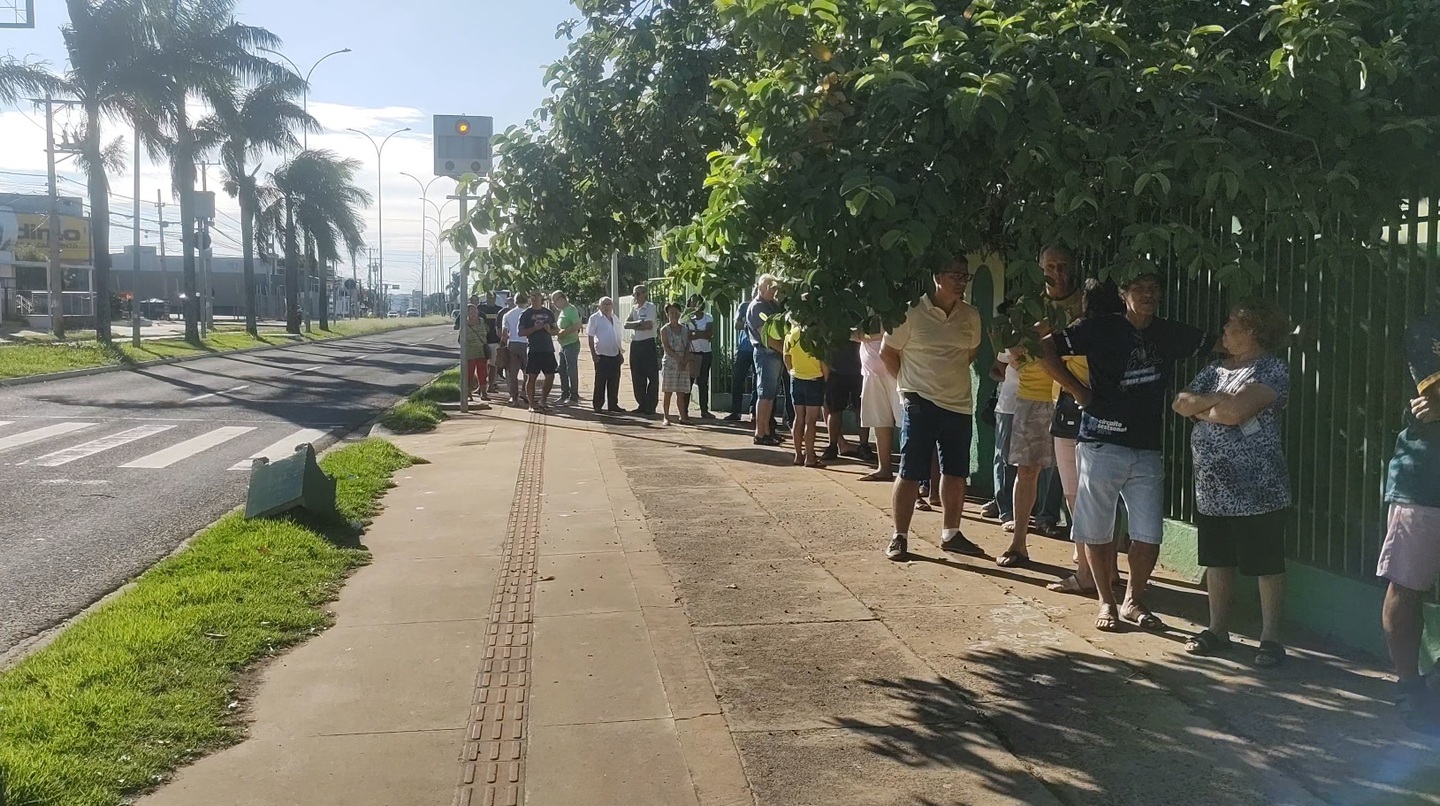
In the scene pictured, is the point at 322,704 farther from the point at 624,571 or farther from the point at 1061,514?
the point at 1061,514

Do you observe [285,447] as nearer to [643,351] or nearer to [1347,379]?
[643,351]

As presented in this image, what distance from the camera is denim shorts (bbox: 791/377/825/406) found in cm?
1134

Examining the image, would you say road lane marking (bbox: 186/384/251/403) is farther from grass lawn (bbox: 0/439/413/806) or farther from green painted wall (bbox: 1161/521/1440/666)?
green painted wall (bbox: 1161/521/1440/666)

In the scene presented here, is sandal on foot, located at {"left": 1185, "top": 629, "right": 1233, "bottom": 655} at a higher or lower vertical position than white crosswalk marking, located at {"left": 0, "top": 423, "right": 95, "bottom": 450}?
higher

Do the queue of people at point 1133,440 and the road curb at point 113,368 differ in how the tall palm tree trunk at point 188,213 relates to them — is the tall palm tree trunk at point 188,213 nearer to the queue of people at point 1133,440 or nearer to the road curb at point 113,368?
the road curb at point 113,368

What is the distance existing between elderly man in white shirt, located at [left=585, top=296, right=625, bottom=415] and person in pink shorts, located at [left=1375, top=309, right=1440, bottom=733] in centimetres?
1256

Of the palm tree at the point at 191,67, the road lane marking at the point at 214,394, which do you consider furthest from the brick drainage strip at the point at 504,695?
the palm tree at the point at 191,67

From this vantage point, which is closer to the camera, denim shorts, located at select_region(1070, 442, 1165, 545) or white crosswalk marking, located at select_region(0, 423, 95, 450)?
denim shorts, located at select_region(1070, 442, 1165, 545)

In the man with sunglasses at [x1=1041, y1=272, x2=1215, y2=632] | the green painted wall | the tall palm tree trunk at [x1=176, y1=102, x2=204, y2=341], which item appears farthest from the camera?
the tall palm tree trunk at [x1=176, y1=102, x2=204, y2=341]

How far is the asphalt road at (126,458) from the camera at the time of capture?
740 cm

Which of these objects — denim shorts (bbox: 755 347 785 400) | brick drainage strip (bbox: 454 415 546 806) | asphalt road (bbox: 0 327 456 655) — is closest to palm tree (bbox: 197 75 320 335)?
asphalt road (bbox: 0 327 456 655)

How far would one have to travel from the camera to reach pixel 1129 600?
5.97 m

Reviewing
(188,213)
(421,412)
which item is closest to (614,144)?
(421,412)

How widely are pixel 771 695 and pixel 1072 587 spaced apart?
2.38 meters
